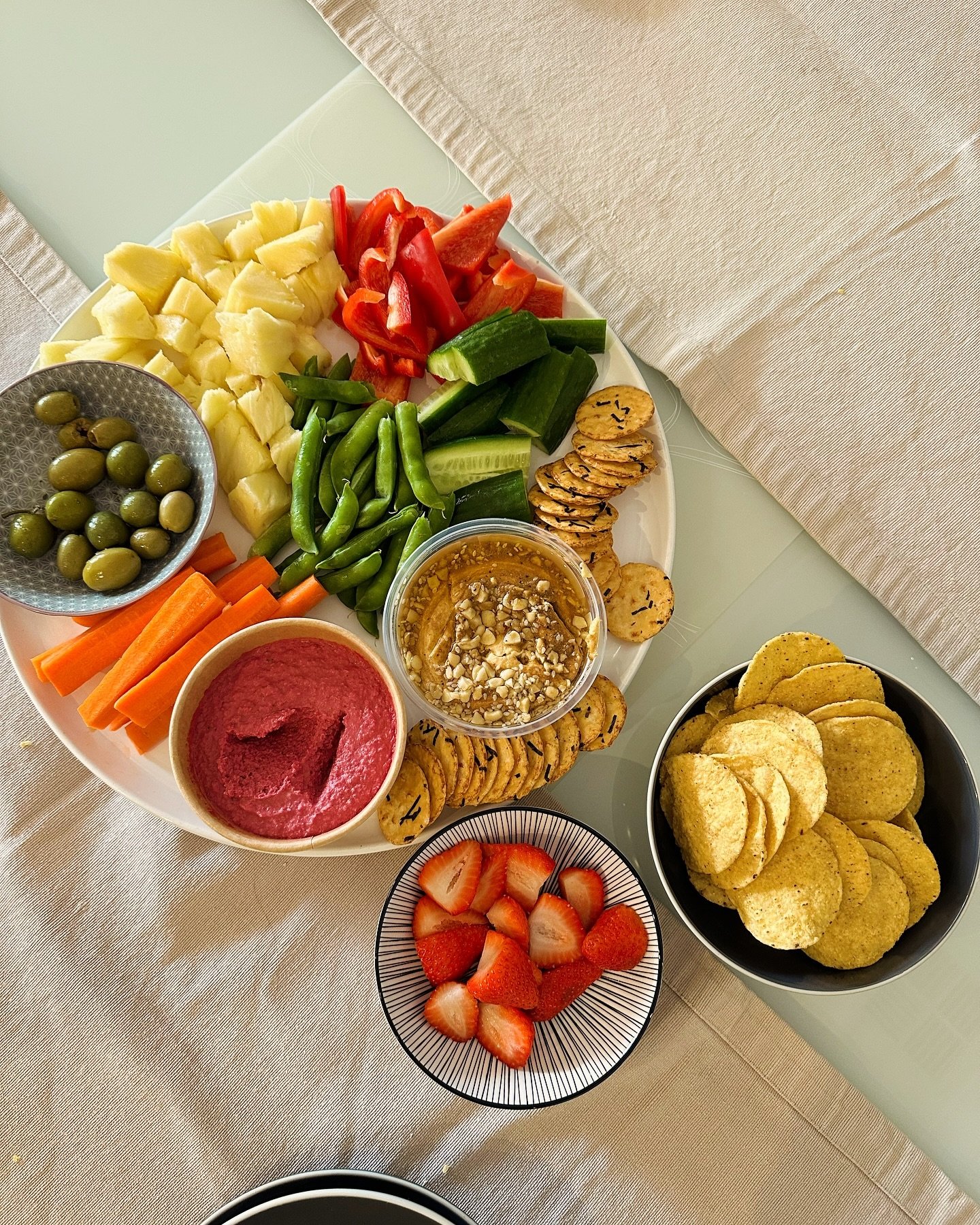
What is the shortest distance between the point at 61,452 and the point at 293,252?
55 centimetres

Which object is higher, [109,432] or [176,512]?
[109,432]

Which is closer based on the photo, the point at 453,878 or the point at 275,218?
the point at 453,878

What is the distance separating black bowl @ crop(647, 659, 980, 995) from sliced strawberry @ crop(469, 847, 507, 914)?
0.84ft

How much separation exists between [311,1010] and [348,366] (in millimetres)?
1185

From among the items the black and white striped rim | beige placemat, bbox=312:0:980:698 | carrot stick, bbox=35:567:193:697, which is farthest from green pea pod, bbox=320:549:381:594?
beige placemat, bbox=312:0:980:698

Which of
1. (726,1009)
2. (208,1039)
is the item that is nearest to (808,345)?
(726,1009)

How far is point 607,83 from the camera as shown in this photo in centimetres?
183

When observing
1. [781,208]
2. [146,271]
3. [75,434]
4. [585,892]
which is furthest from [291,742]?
[781,208]

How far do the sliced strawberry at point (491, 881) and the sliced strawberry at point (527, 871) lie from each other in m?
0.01

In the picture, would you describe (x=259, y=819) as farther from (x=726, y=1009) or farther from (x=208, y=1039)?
(x=726, y=1009)

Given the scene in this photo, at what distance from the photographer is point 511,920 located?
4.76ft

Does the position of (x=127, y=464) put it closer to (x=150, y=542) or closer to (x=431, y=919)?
(x=150, y=542)

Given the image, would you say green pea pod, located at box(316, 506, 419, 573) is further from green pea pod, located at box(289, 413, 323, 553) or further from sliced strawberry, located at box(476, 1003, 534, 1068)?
sliced strawberry, located at box(476, 1003, 534, 1068)

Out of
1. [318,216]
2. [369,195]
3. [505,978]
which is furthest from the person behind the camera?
[369,195]
